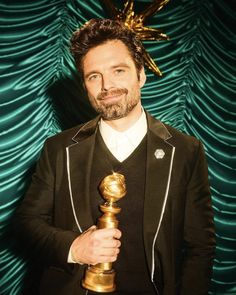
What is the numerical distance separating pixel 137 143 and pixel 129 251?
0.54 m

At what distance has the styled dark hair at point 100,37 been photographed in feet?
5.75

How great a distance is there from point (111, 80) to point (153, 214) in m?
0.68

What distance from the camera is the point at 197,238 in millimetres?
1605

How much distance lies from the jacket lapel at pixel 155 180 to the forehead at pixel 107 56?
37cm

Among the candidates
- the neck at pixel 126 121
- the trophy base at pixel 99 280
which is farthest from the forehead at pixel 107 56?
the trophy base at pixel 99 280

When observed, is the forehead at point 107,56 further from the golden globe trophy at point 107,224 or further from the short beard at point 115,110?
the golden globe trophy at point 107,224

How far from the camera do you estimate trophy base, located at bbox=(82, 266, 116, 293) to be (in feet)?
4.14

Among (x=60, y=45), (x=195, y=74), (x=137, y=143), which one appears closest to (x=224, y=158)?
(x=195, y=74)

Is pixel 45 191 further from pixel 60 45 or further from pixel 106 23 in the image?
pixel 60 45

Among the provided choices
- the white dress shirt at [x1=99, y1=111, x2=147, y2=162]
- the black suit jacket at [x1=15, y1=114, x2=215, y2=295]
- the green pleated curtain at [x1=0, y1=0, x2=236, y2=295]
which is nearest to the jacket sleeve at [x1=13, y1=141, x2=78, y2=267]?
the black suit jacket at [x1=15, y1=114, x2=215, y2=295]

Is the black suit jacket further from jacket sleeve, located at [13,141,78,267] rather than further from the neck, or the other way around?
the neck

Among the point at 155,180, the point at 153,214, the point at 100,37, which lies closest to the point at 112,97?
the point at 100,37

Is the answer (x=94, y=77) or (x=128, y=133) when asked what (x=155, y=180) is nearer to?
(x=128, y=133)

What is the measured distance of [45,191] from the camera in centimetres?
165
